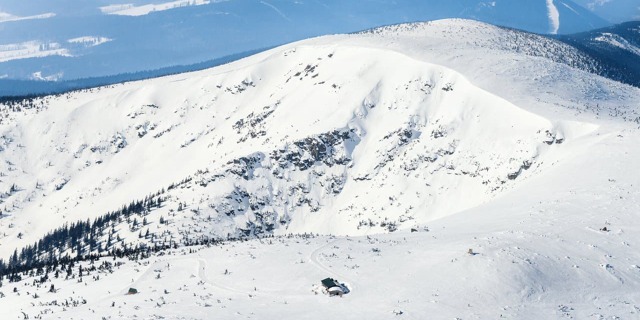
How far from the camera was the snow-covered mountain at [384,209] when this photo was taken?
45.9m

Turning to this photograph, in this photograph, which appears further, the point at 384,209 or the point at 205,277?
the point at 384,209

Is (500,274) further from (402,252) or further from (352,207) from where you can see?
(352,207)

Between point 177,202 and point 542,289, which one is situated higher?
point 542,289

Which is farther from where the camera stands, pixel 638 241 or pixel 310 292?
pixel 638 241

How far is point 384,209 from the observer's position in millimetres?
136250

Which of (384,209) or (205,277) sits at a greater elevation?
(205,277)

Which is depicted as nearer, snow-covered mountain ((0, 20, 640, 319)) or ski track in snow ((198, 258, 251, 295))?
snow-covered mountain ((0, 20, 640, 319))

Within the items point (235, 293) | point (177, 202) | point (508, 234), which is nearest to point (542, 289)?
point (508, 234)

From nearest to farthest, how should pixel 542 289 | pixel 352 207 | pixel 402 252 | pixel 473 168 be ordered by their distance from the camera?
pixel 542 289 < pixel 402 252 < pixel 473 168 < pixel 352 207

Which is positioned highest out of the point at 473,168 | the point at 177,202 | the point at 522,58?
the point at 522,58

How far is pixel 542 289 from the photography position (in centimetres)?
4566

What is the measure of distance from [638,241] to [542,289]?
57.7ft

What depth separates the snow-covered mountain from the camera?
45.9m

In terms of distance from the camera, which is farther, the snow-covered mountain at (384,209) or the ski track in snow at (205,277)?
the ski track in snow at (205,277)
